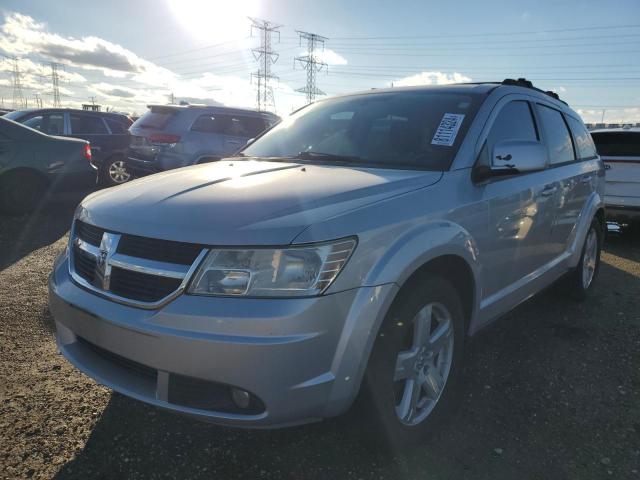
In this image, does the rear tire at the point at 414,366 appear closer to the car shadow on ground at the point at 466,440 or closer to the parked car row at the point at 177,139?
the car shadow on ground at the point at 466,440

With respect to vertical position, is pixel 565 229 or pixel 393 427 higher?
pixel 565 229

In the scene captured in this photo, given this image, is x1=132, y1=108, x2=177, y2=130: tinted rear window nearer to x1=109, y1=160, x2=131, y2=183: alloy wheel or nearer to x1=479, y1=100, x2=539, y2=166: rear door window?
x1=109, y1=160, x2=131, y2=183: alloy wheel

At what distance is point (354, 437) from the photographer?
2273 millimetres

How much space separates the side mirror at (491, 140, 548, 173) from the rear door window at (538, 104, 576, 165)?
36.7 inches

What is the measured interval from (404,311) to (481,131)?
1277mm

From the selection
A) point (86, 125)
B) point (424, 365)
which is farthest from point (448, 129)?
point (86, 125)

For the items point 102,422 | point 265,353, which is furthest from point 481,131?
point 102,422

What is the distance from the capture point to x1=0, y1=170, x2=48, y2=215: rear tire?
277 inches

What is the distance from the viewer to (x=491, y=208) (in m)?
2.66

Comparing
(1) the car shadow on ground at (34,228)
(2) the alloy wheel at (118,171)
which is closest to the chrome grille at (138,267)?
(1) the car shadow on ground at (34,228)

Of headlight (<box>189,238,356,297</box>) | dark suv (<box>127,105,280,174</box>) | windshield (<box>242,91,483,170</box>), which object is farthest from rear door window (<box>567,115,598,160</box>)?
dark suv (<box>127,105,280,174</box>)

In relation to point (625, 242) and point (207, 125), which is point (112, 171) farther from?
point (625, 242)

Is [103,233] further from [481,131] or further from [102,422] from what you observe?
[481,131]

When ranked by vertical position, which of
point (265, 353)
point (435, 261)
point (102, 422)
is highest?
point (435, 261)
